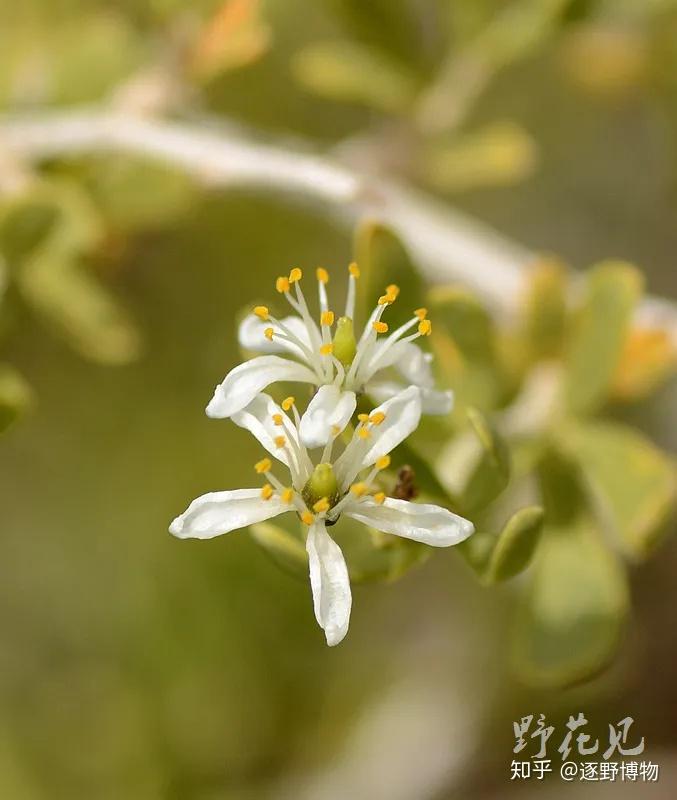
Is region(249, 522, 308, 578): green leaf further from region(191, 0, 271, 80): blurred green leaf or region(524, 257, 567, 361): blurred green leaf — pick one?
region(191, 0, 271, 80): blurred green leaf

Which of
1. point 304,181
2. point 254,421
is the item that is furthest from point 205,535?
point 304,181

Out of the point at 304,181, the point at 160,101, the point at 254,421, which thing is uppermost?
the point at 160,101

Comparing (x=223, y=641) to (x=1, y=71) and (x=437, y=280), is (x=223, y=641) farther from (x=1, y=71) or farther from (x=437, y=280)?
(x=1, y=71)

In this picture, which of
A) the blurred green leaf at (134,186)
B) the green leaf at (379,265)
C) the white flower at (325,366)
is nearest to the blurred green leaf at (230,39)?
the blurred green leaf at (134,186)

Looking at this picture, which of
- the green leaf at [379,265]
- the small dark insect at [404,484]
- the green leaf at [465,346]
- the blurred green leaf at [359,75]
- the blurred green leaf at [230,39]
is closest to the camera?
the small dark insect at [404,484]

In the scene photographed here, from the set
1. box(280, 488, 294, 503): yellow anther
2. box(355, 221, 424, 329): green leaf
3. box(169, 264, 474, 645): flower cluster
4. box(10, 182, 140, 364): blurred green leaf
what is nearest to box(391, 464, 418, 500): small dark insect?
box(169, 264, 474, 645): flower cluster

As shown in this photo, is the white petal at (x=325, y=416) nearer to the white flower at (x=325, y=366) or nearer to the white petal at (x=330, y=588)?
the white flower at (x=325, y=366)

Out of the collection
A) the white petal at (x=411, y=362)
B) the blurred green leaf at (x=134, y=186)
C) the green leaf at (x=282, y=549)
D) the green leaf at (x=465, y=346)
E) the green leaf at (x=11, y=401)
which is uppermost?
the blurred green leaf at (x=134, y=186)
